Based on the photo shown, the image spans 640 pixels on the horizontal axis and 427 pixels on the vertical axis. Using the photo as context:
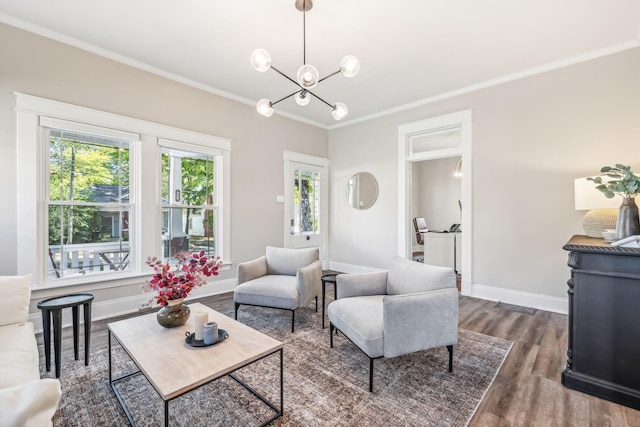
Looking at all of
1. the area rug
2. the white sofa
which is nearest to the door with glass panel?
the area rug

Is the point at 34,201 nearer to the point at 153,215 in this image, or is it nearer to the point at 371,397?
the point at 153,215

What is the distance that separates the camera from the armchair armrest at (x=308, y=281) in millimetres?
2973

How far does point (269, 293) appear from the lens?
9.73 feet

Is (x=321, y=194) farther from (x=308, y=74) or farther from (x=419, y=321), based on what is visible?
(x=419, y=321)

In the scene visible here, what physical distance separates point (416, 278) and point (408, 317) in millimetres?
516

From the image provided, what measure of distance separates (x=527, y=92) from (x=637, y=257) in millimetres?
2656

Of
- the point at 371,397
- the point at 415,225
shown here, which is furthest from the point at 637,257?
the point at 415,225

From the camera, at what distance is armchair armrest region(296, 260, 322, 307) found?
9.75 feet

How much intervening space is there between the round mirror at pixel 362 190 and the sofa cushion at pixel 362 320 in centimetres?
283

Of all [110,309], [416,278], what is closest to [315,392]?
[416,278]

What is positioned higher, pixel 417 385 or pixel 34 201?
pixel 34 201

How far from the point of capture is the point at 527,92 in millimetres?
3602

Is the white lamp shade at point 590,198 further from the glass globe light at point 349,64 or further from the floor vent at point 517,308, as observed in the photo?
the glass globe light at point 349,64

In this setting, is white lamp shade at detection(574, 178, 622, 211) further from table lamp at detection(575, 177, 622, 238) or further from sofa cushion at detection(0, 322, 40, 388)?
sofa cushion at detection(0, 322, 40, 388)
